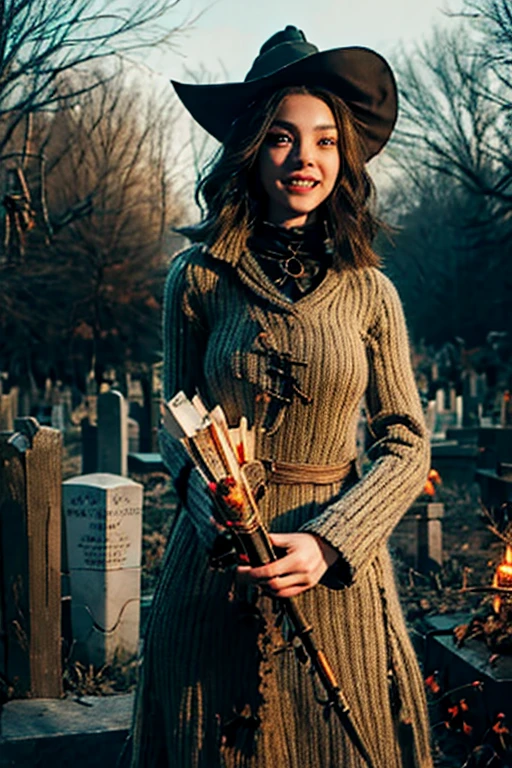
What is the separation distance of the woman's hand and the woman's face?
2.86ft

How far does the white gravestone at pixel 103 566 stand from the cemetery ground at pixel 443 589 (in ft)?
0.63

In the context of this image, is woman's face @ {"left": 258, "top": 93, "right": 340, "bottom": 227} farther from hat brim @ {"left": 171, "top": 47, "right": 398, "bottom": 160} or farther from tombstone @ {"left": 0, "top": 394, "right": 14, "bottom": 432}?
tombstone @ {"left": 0, "top": 394, "right": 14, "bottom": 432}

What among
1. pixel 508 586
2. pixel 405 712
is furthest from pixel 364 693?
pixel 508 586

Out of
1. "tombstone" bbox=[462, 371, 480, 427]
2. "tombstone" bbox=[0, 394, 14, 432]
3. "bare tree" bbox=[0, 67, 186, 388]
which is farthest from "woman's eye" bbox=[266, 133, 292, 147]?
"tombstone" bbox=[462, 371, 480, 427]

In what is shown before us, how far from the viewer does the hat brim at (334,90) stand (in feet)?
8.83

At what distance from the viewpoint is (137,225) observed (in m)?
30.8

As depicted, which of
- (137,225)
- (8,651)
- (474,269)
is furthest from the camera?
(474,269)

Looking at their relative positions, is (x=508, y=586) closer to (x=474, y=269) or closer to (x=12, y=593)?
(x=12, y=593)

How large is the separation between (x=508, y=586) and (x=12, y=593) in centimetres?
252

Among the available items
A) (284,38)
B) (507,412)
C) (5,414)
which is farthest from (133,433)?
(284,38)

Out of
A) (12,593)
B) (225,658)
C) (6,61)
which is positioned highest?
(6,61)

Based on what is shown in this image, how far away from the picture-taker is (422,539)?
32.1 ft

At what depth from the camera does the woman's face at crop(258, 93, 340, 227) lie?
8.89 feet

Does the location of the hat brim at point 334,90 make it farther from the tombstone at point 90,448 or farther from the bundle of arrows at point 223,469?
the tombstone at point 90,448
